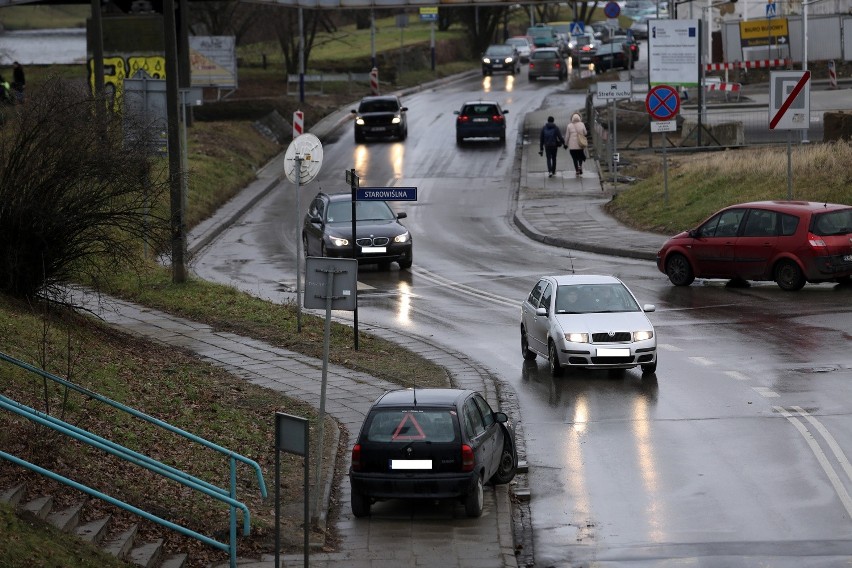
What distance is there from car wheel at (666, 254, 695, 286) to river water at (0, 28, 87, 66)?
56.5 m

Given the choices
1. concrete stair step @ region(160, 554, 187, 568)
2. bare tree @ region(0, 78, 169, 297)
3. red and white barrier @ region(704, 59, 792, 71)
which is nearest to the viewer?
concrete stair step @ region(160, 554, 187, 568)

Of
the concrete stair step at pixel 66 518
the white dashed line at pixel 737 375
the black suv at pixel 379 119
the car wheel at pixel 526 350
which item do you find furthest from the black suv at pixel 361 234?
the black suv at pixel 379 119

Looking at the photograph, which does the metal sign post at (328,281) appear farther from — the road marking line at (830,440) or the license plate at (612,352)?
the license plate at (612,352)

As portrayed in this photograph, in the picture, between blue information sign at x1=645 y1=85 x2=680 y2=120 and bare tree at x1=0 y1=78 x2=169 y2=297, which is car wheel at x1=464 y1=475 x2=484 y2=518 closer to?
bare tree at x1=0 y1=78 x2=169 y2=297

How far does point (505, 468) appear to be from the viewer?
14.5 m

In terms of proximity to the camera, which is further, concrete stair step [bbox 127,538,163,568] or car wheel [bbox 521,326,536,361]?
car wheel [bbox 521,326,536,361]

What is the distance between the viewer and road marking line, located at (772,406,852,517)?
43.8 feet

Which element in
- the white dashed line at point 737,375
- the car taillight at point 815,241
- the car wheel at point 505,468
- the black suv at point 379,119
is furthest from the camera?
the black suv at point 379,119

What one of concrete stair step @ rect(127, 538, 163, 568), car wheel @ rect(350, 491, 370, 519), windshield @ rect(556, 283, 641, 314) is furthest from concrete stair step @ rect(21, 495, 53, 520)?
windshield @ rect(556, 283, 641, 314)

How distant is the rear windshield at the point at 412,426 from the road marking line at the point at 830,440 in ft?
13.6

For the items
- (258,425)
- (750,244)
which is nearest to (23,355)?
(258,425)

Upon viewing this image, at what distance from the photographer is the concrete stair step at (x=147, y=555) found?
35.7ft

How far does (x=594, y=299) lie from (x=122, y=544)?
11.0m

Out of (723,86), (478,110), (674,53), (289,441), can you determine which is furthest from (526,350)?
(723,86)
